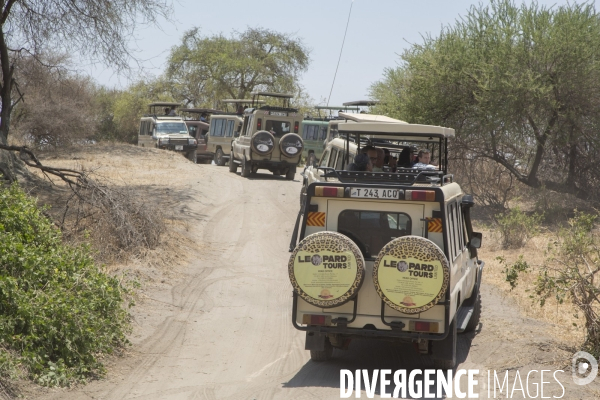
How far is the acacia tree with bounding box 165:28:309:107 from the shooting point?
46.1 meters

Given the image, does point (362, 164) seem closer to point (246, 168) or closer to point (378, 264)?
point (378, 264)

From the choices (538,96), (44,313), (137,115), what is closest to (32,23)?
(44,313)

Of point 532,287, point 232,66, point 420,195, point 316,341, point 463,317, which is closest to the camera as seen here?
point 420,195

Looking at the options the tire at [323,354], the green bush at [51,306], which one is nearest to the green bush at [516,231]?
the tire at [323,354]

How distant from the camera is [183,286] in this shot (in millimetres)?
11125

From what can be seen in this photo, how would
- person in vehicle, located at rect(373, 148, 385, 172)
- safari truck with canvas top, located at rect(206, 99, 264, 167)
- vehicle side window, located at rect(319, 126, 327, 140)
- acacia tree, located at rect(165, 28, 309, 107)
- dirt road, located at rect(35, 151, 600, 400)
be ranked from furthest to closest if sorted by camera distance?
acacia tree, located at rect(165, 28, 309, 107) < vehicle side window, located at rect(319, 126, 327, 140) < safari truck with canvas top, located at rect(206, 99, 264, 167) < person in vehicle, located at rect(373, 148, 385, 172) < dirt road, located at rect(35, 151, 600, 400)

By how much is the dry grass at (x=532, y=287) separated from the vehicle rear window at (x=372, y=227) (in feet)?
6.30

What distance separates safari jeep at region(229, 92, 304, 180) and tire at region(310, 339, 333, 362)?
584 inches

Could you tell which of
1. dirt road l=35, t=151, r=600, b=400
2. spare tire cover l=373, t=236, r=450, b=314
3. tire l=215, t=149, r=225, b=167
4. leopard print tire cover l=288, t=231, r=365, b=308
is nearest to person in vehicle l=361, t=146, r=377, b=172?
dirt road l=35, t=151, r=600, b=400

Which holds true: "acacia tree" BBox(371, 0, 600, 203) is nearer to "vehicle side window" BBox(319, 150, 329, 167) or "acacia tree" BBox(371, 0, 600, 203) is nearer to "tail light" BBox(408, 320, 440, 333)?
"vehicle side window" BBox(319, 150, 329, 167)

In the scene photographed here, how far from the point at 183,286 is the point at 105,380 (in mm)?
4189

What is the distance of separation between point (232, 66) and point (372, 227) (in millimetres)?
39724

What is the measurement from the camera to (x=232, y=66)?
1790 inches

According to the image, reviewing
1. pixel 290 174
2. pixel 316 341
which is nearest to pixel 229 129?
pixel 290 174
